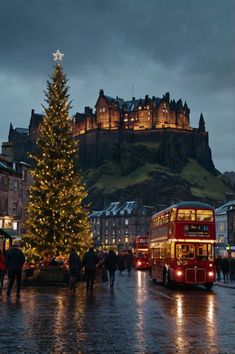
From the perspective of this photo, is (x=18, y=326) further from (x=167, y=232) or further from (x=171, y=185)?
(x=171, y=185)

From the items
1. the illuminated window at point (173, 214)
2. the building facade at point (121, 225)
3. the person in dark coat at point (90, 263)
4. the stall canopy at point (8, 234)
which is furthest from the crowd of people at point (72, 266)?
the building facade at point (121, 225)

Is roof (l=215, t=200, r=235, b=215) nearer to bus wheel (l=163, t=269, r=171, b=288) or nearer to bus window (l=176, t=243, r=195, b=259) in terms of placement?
bus wheel (l=163, t=269, r=171, b=288)

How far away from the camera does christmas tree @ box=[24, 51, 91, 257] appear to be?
33375 mm

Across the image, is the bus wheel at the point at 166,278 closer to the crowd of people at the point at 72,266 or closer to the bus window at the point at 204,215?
the crowd of people at the point at 72,266

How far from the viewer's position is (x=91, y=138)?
188750mm

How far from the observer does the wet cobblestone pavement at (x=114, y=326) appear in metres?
10.0

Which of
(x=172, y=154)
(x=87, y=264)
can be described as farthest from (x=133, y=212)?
(x=87, y=264)

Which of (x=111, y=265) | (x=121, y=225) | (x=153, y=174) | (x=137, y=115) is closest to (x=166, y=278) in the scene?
(x=111, y=265)

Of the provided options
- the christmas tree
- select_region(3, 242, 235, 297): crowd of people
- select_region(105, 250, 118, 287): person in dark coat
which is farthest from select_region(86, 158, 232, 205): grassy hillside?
select_region(3, 242, 235, 297): crowd of people

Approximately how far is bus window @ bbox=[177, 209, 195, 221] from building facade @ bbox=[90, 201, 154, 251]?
A: 10600 centimetres

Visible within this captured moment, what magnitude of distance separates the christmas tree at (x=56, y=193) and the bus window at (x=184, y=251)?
25.4 feet

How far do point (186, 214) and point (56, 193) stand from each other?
30.7 ft

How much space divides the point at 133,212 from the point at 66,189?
105809 millimetres

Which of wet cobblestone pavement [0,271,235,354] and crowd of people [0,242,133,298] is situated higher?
crowd of people [0,242,133,298]
